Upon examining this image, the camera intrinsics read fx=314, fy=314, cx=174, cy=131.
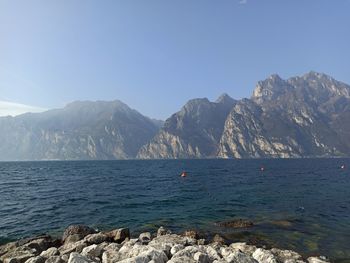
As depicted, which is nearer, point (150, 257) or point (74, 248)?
point (150, 257)

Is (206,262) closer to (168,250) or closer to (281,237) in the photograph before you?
(168,250)

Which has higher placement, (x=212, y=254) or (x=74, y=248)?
(x=212, y=254)

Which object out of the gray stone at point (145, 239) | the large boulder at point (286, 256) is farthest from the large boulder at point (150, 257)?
the large boulder at point (286, 256)

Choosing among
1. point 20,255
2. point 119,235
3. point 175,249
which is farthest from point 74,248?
point 175,249

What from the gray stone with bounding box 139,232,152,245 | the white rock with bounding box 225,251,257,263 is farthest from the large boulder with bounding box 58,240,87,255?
the white rock with bounding box 225,251,257,263

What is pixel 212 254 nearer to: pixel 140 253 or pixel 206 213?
pixel 140 253

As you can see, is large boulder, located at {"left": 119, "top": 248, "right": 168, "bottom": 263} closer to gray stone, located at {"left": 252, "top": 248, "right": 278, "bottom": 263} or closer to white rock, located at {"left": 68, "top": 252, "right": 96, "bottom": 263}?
white rock, located at {"left": 68, "top": 252, "right": 96, "bottom": 263}

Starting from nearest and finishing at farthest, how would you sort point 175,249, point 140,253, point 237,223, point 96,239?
point 140,253
point 175,249
point 96,239
point 237,223

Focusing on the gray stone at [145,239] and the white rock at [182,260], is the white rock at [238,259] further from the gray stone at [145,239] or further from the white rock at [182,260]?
the gray stone at [145,239]

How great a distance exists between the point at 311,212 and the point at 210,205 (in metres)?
12.2

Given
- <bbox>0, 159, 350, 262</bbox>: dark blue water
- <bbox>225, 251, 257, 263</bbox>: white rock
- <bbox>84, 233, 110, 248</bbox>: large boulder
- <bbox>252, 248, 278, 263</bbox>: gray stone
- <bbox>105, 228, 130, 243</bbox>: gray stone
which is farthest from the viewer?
<bbox>0, 159, 350, 262</bbox>: dark blue water

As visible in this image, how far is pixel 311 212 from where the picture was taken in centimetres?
3647

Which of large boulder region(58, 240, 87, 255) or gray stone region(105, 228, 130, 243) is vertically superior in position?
large boulder region(58, 240, 87, 255)

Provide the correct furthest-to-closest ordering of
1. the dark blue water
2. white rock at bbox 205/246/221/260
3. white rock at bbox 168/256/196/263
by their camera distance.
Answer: the dark blue water < white rock at bbox 205/246/221/260 < white rock at bbox 168/256/196/263
